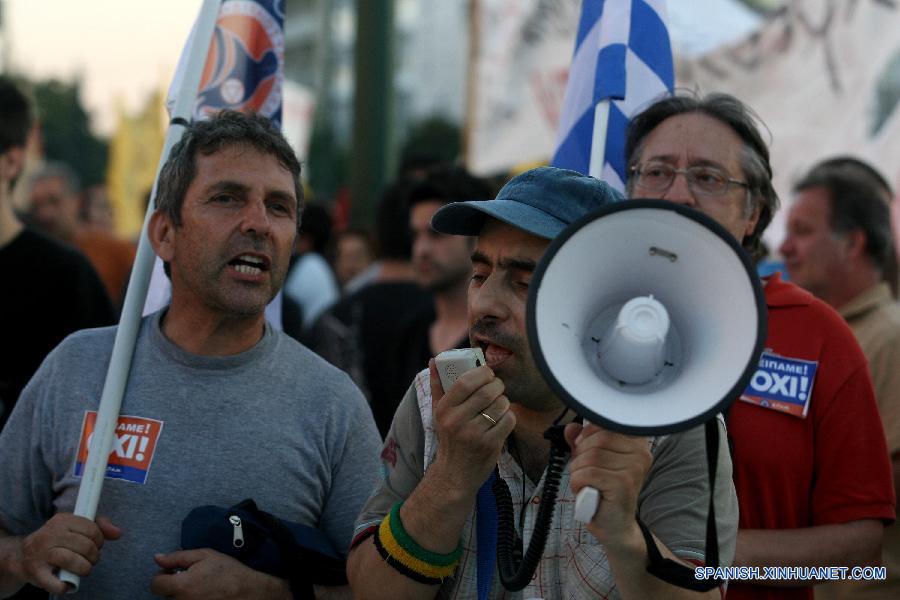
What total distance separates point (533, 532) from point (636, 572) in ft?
0.71

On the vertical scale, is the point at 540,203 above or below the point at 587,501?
above

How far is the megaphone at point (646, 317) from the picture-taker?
6.09ft

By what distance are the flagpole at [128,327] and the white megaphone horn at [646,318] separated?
132 centimetres

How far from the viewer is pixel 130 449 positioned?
2867 millimetres

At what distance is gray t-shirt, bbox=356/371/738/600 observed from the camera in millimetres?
2174

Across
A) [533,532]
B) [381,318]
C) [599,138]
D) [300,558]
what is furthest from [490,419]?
[381,318]

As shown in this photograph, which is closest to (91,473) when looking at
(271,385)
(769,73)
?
(271,385)

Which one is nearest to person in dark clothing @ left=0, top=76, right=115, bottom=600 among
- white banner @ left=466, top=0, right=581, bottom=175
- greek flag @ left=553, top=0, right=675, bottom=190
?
greek flag @ left=553, top=0, right=675, bottom=190

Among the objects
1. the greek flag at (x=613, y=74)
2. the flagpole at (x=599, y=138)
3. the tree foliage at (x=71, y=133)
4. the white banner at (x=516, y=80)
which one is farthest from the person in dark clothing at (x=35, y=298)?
the tree foliage at (x=71, y=133)

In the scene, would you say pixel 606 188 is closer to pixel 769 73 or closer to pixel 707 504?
pixel 707 504

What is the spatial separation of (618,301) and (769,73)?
15.2 ft

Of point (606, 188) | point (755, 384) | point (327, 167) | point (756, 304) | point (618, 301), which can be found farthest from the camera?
point (327, 167)

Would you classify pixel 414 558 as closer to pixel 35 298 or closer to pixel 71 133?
pixel 35 298

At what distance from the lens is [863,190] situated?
430 centimetres
